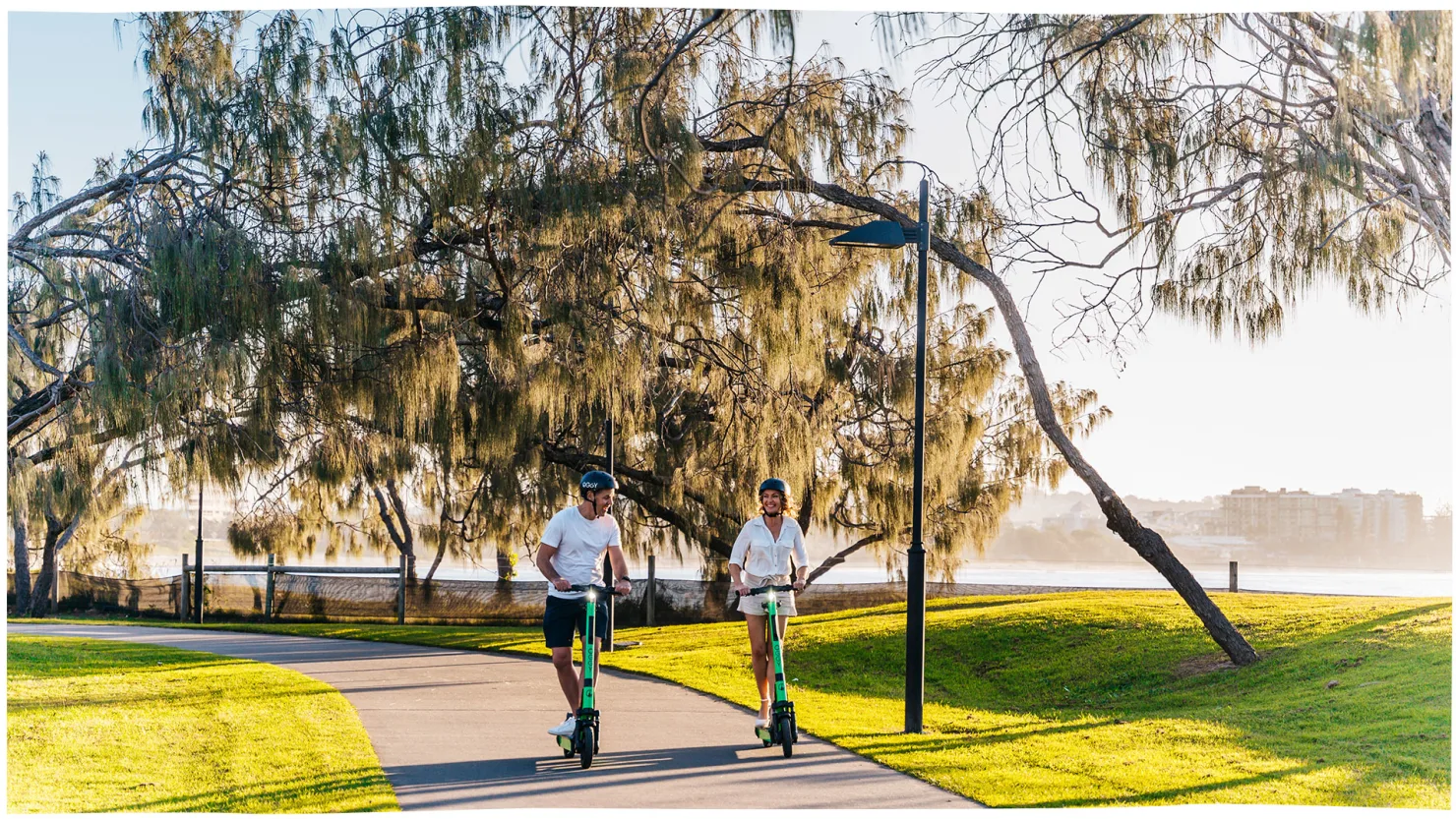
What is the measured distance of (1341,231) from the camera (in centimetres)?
1148

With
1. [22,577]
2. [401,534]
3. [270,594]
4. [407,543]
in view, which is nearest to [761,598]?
[270,594]

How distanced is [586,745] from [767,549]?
170 centimetres

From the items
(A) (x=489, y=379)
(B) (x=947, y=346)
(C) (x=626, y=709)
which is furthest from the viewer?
(B) (x=947, y=346)

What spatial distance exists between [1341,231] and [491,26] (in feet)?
27.4

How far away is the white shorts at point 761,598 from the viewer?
765cm

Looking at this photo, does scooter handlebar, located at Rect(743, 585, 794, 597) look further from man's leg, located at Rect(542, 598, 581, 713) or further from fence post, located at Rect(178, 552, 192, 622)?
fence post, located at Rect(178, 552, 192, 622)

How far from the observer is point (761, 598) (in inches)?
301

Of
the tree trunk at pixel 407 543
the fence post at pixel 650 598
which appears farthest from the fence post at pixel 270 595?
the fence post at pixel 650 598

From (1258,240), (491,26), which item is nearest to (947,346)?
(1258,240)

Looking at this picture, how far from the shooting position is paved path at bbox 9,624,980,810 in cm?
624

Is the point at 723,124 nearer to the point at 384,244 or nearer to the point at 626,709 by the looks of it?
the point at 384,244

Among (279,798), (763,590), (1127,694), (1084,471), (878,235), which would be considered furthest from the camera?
(1084,471)

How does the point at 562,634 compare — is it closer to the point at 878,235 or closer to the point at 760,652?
the point at 760,652

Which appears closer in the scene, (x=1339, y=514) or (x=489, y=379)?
(x=489, y=379)
